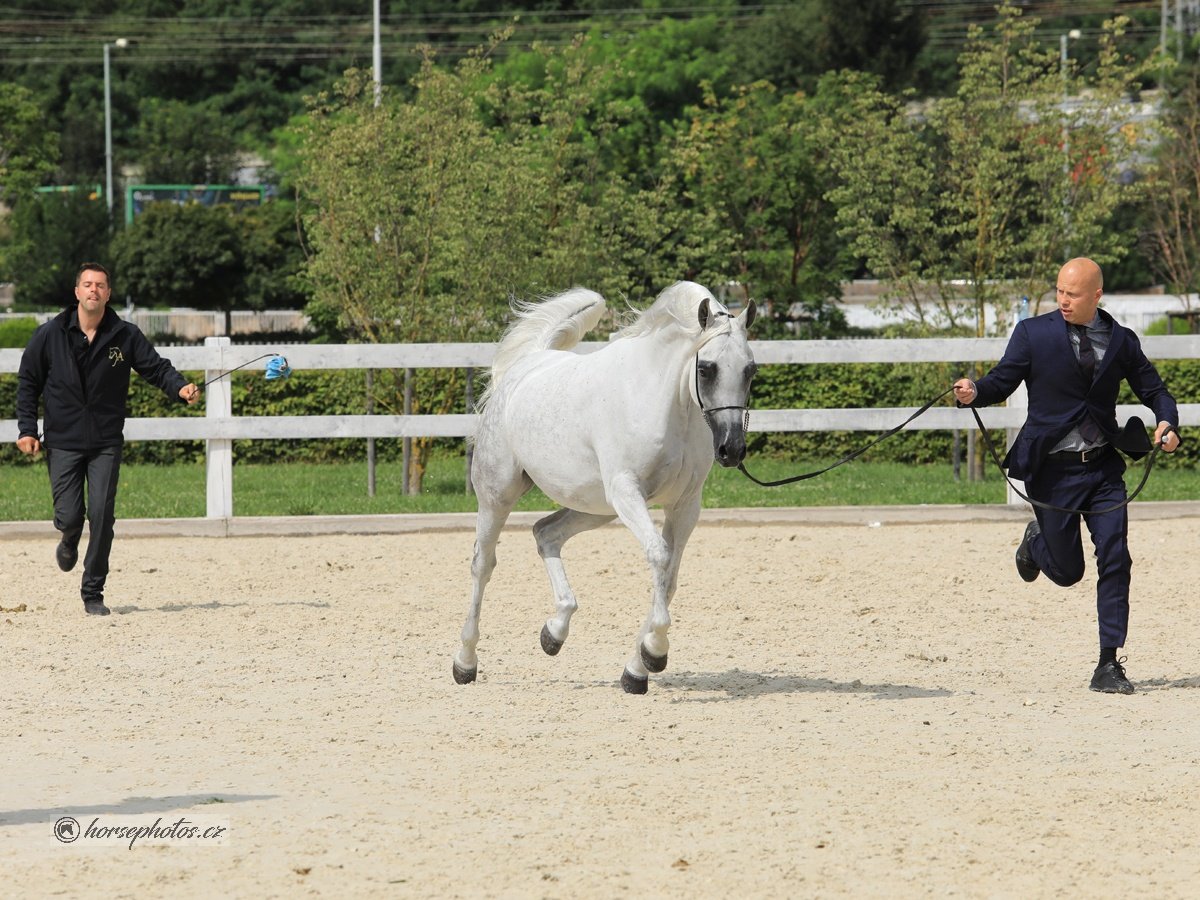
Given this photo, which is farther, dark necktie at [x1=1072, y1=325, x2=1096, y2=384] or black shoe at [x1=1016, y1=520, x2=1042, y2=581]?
black shoe at [x1=1016, y1=520, x2=1042, y2=581]

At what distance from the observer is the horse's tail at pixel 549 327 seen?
8.32 meters

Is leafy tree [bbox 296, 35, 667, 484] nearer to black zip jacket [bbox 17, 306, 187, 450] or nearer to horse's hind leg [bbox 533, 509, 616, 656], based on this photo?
black zip jacket [bbox 17, 306, 187, 450]

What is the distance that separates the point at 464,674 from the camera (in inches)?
299

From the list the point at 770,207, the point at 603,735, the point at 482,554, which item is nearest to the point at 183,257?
the point at 770,207

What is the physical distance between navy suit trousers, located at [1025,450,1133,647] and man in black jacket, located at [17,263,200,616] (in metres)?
4.67

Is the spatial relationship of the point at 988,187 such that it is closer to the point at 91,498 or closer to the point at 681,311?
the point at 91,498

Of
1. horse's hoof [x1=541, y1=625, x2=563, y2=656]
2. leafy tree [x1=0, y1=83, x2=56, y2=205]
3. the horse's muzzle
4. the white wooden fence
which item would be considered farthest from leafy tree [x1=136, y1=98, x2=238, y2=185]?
the horse's muzzle

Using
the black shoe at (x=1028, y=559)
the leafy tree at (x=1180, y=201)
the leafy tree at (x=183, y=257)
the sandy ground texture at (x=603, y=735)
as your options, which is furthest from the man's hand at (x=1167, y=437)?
the leafy tree at (x=183, y=257)

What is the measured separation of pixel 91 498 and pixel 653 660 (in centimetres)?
391

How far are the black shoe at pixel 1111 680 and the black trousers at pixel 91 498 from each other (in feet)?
17.4

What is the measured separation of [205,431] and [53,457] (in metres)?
3.61

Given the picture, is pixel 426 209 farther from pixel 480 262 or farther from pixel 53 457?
pixel 53 457

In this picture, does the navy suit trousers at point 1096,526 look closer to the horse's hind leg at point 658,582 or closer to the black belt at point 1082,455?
the black belt at point 1082,455

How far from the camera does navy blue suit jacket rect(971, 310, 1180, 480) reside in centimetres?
725
